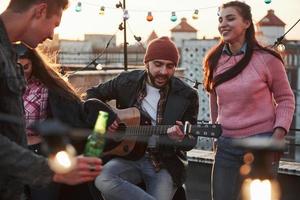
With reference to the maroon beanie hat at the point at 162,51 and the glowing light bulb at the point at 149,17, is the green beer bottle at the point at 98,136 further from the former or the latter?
the glowing light bulb at the point at 149,17

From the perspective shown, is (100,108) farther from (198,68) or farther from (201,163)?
(198,68)

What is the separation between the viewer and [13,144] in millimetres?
1675

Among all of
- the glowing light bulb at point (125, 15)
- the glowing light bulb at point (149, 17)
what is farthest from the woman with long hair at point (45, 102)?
the glowing light bulb at point (149, 17)

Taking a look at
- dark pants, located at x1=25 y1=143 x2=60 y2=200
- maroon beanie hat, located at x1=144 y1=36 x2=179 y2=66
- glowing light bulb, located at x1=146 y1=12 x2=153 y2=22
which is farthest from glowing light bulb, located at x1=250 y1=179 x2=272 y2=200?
glowing light bulb, located at x1=146 y1=12 x2=153 y2=22

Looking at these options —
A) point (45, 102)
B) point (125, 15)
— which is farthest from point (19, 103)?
point (125, 15)

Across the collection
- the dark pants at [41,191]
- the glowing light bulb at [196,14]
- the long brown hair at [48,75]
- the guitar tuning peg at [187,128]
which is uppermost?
the glowing light bulb at [196,14]

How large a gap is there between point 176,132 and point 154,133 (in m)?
0.21

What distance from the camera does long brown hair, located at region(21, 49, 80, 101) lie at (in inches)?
118

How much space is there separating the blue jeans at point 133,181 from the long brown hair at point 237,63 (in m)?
0.61

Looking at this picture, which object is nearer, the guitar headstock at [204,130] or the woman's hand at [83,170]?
the woman's hand at [83,170]

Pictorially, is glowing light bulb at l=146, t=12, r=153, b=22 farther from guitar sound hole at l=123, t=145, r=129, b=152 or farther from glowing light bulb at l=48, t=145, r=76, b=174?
glowing light bulb at l=48, t=145, r=76, b=174

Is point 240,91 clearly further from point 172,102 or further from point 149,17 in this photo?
point 149,17

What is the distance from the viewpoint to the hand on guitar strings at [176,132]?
320cm

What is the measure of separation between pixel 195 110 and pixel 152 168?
0.48 m
